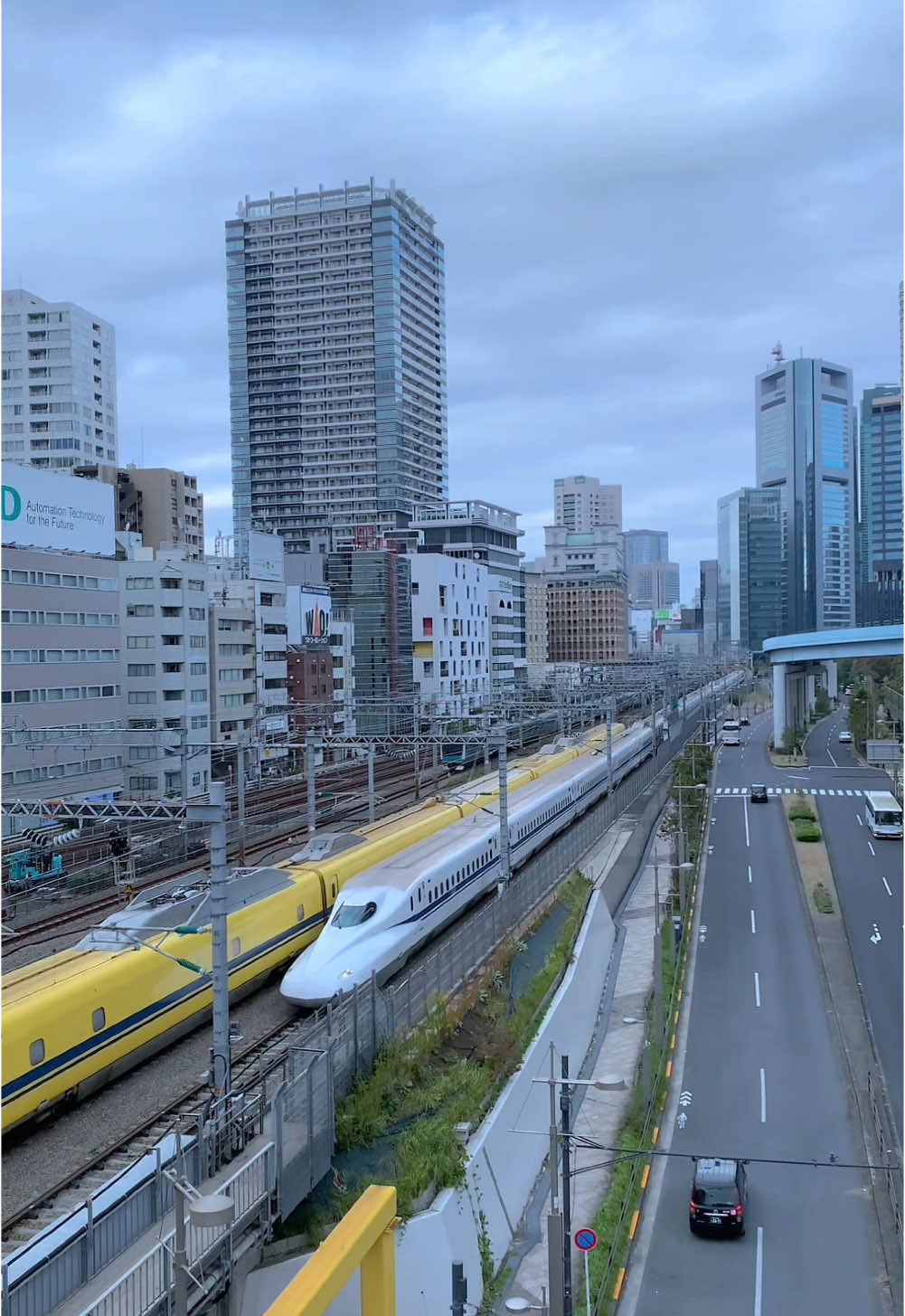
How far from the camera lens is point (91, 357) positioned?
309 ft

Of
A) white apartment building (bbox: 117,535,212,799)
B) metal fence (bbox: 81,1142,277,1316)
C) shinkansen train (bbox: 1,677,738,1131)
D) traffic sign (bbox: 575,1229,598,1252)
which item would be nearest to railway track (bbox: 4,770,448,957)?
shinkansen train (bbox: 1,677,738,1131)

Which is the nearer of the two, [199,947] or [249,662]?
[199,947]

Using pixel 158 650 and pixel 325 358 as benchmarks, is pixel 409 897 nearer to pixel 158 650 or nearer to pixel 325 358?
pixel 158 650

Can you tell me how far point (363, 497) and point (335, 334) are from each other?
17.8m

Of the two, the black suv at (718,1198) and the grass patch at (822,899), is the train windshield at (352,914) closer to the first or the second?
the black suv at (718,1198)

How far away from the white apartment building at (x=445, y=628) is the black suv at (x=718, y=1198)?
182 ft

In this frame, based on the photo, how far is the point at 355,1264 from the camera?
358 inches

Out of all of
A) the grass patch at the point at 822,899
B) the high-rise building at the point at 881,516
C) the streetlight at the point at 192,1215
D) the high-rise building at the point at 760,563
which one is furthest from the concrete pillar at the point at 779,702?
the high-rise building at the point at 760,563

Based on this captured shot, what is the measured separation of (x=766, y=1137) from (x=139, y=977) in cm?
1120

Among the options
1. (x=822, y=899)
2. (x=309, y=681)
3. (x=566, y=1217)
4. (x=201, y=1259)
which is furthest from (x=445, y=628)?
(x=201, y=1259)

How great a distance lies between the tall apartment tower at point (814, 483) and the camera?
177 metres

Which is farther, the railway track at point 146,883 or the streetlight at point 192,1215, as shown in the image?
the railway track at point 146,883

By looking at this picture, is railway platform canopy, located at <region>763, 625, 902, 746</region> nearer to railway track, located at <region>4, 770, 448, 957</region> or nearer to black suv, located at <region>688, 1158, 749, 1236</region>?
railway track, located at <region>4, 770, 448, 957</region>

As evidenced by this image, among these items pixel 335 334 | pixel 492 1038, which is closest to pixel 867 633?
pixel 492 1038
